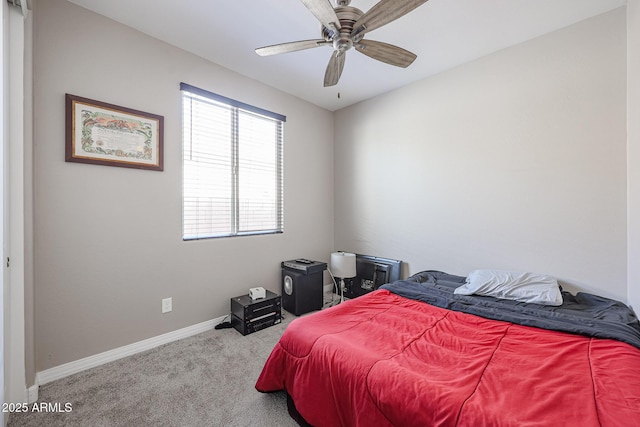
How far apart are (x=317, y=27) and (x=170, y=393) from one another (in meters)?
2.90

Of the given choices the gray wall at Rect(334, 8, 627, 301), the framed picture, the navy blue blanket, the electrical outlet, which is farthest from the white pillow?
the framed picture

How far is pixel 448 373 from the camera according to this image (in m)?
1.16

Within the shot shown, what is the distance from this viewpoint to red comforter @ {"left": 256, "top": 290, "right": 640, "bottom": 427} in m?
0.94

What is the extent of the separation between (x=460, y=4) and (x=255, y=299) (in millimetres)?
3033

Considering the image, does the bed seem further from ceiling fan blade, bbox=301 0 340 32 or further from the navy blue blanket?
ceiling fan blade, bbox=301 0 340 32

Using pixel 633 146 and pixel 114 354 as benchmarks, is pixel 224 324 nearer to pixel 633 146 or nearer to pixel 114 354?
pixel 114 354

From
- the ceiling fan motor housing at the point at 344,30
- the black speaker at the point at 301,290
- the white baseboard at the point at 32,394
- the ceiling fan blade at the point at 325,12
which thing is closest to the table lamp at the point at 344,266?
the black speaker at the point at 301,290

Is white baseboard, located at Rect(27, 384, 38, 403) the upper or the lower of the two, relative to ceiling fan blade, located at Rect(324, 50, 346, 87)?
lower

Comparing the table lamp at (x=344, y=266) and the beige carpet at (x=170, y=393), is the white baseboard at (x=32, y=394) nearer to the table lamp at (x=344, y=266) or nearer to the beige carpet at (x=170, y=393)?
the beige carpet at (x=170, y=393)

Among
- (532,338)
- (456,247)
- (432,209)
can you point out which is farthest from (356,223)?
(532,338)

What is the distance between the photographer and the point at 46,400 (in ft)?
→ 5.41

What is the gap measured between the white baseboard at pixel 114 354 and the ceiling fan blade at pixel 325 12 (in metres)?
2.71

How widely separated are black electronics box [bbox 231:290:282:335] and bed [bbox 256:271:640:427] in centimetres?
93

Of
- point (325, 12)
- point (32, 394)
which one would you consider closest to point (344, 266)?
point (325, 12)
